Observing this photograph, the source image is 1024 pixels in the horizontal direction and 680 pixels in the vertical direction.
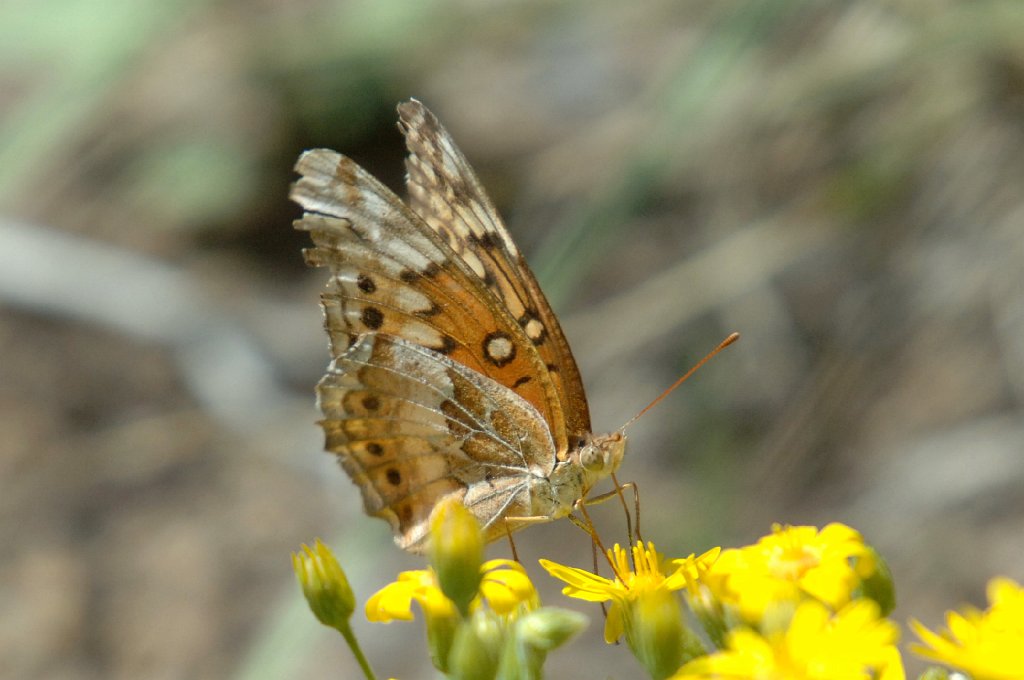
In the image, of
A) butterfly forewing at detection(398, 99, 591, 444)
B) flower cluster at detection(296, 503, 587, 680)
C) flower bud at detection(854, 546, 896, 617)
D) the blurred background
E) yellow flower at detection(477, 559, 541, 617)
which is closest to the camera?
flower cluster at detection(296, 503, 587, 680)

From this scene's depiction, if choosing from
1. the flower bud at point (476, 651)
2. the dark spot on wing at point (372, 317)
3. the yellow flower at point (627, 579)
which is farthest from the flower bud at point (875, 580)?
the dark spot on wing at point (372, 317)

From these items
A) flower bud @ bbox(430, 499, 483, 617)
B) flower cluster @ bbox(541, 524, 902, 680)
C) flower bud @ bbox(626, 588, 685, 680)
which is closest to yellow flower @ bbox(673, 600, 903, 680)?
flower cluster @ bbox(541, 524, 902, 680)

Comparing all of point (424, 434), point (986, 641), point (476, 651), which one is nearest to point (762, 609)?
point (986, 641)

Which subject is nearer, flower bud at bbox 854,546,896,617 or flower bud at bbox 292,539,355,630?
flower bud at bbox 854,546,896,617

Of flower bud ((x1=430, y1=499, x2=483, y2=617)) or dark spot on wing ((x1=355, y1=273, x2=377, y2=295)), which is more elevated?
dark spot on wing ((x1=355, y1=273, x2=377, y2=295))

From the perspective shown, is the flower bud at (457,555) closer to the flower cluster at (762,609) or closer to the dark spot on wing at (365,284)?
the flower cluster at (762,609)

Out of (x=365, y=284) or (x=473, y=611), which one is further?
(x=365, y=284)

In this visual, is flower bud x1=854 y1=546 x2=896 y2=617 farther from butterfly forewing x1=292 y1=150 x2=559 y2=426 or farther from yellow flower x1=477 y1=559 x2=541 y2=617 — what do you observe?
butterfly forewing x1=292 y1=150 x2=559 y2=426

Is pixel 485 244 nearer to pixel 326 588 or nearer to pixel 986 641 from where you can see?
pixel 326 588
